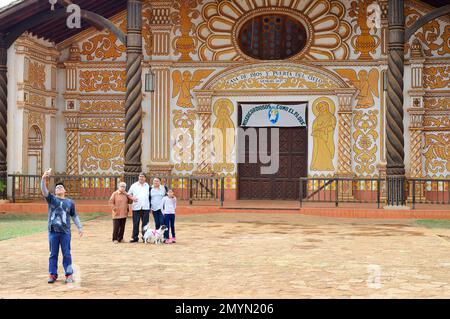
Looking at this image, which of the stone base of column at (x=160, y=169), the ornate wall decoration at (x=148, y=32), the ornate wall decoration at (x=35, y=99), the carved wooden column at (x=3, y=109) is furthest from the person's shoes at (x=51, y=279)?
the ornate wall decoration at (x=148, y=32)

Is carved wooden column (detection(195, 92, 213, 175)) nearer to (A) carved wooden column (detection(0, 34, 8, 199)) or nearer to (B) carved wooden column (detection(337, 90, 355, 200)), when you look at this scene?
(B) carved wooden column (detection(337, 90, 355, 200))

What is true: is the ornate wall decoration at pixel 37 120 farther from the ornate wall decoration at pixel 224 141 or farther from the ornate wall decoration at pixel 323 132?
the ornate wall decoration at pixel 323 132

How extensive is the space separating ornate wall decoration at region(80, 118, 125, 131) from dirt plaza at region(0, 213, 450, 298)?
827 centimetres

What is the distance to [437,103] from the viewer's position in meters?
24.1

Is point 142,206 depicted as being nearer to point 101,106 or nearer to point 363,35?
point 101,106

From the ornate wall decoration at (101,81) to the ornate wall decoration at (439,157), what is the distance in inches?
432

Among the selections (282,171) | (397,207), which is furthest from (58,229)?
(282,171)

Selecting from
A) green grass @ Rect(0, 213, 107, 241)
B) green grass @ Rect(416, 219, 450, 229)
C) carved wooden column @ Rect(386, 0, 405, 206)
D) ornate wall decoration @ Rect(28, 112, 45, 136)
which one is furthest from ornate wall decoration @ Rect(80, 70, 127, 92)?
green grass @ Rect(416, 219, 450, 229)

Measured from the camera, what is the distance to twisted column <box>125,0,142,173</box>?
2133cm

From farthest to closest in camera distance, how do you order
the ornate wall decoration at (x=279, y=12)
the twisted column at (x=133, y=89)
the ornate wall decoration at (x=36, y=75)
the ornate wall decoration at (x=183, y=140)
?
1. the ornate wall decoration at (x=183, y=140)
2. the ornate wall decoration at (x=279, y=12)
3. the ornate wall decoration at (x=36, y=75)
4. the twisted column at (x=133, y=89)

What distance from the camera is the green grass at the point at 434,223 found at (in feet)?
59.1

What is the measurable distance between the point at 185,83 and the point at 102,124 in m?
3.35

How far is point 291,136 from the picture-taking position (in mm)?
24844
